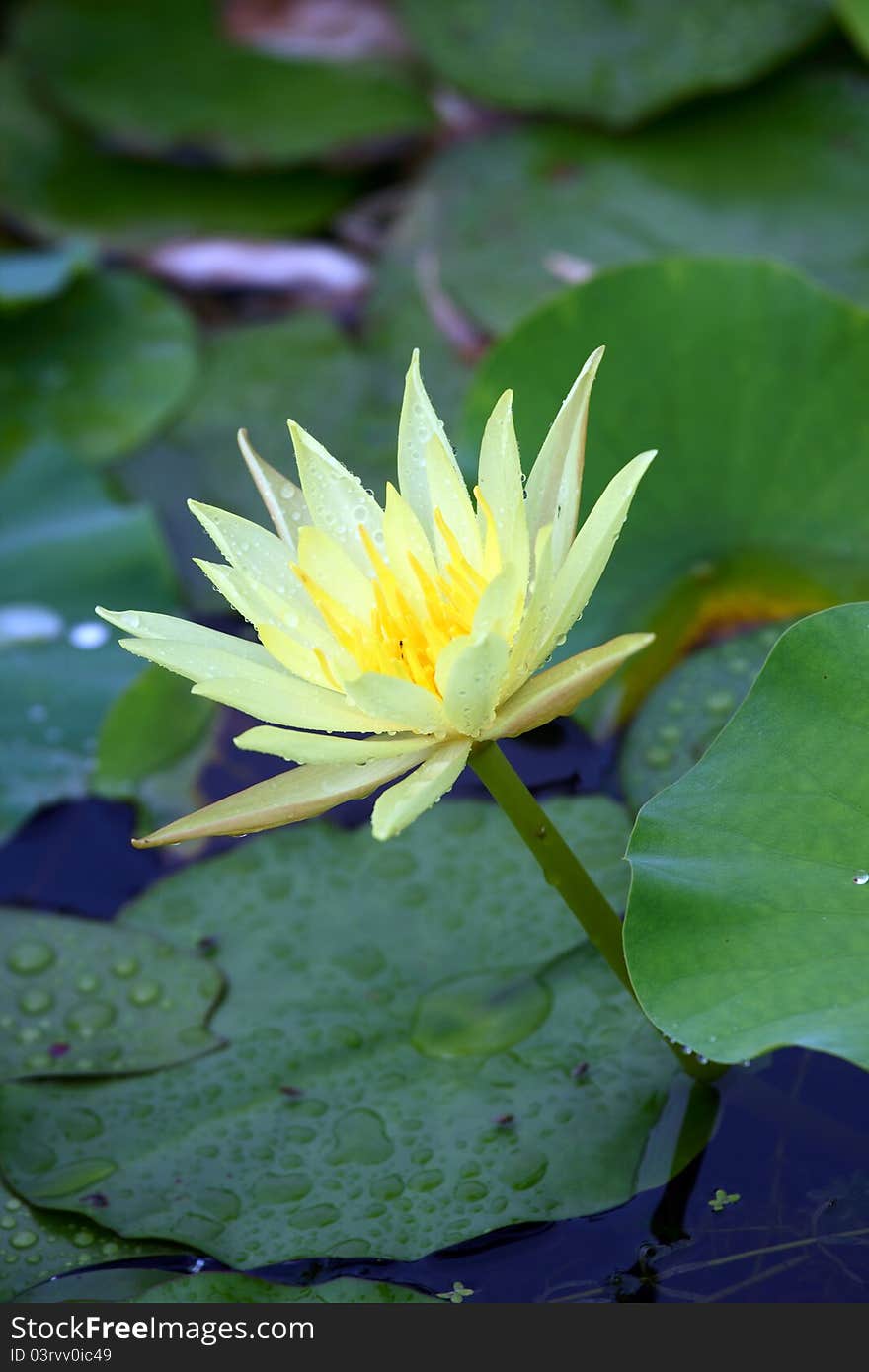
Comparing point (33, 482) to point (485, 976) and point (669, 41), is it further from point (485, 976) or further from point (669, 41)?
point (669, 41)

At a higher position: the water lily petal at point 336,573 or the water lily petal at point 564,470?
the water lily petal at point 564,470

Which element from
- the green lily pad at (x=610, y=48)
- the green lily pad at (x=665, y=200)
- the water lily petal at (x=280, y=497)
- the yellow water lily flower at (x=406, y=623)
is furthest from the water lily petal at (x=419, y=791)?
the green lily pad at (x=610, y=48)

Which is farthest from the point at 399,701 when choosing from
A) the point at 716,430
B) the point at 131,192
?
the point at 131,192

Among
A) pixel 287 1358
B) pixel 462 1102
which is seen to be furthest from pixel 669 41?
pixel 287 1358

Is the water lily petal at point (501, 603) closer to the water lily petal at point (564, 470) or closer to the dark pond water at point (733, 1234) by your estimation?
the water lily petal at point (564, 470)

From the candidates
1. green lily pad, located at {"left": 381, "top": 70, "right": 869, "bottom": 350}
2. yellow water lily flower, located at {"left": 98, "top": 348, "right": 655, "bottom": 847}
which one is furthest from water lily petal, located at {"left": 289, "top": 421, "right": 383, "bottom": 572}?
green lily pad, located at {"left": 381, "top": 70, "right": 869, "bottom": 350}

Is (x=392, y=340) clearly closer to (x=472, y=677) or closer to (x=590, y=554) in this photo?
(x=590, y=554)
